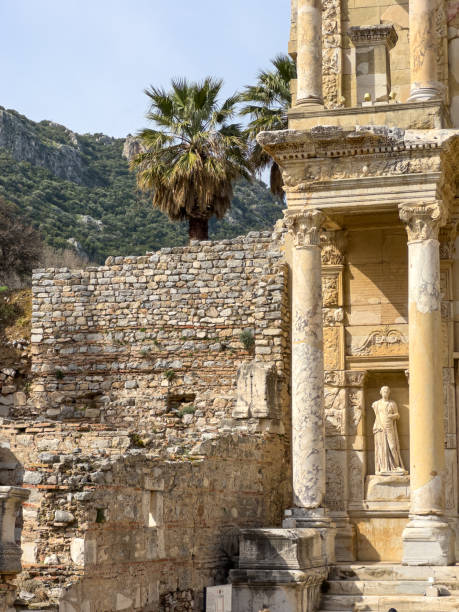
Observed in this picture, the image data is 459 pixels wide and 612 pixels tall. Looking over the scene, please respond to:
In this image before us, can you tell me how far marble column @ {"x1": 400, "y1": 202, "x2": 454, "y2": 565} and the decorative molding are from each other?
3.61m

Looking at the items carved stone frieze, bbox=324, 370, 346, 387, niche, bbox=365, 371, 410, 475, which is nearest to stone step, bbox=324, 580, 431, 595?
niche, bbox=365, 371, 410, 475

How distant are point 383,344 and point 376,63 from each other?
16.5ft

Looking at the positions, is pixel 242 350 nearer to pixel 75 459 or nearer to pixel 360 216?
pixel 360 216

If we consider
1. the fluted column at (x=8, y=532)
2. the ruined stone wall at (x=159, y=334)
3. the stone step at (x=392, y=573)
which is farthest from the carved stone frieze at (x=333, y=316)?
the fluted column at (x=8, y=532)

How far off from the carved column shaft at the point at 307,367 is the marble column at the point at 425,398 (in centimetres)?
155

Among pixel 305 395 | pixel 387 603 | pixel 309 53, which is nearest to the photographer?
pixel 387 603

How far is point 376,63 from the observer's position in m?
21.0

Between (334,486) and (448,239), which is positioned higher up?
(448,239)

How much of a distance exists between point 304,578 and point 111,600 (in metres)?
3.79

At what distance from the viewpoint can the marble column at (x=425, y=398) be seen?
59.9ft

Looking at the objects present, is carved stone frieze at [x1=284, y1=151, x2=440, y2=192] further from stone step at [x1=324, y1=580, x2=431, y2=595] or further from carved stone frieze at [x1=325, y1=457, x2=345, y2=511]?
stone step at [x1=324, y1=580, x2=431, y2=595]

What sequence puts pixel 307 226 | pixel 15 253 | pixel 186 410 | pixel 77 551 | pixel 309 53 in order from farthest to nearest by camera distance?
pixel 15 253 < pixel 186 410 < pixel 309 53 < pixel 307 226 < pixel 77 551

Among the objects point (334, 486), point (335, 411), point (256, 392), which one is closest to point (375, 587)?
point (334, 486)

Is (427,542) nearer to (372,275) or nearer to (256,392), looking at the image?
(372,275)
